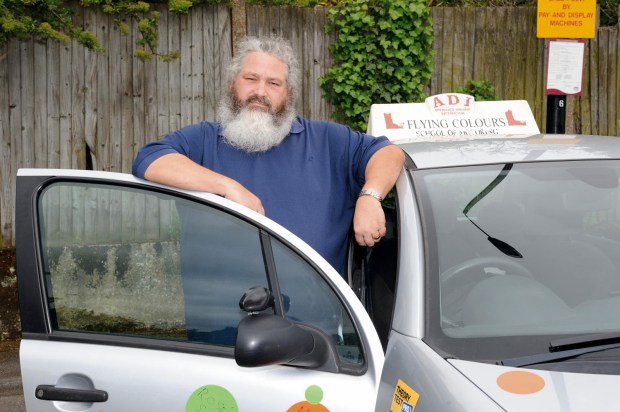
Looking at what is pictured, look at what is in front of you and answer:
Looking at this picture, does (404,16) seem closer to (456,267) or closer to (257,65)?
(257,65)

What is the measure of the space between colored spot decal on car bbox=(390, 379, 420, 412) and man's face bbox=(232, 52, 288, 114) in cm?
167

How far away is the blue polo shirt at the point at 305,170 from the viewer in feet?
10.7

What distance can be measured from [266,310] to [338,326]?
215 millimetres

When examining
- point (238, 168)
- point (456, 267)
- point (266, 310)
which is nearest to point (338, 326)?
point (266, 310)

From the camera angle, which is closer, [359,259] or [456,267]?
[456,267]

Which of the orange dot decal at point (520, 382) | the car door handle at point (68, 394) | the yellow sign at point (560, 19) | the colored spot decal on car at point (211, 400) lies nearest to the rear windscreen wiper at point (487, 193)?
the orange dot decal at point (520, 382)

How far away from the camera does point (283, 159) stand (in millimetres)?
3471

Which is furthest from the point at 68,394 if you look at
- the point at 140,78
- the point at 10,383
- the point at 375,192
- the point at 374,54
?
the point at 374,54

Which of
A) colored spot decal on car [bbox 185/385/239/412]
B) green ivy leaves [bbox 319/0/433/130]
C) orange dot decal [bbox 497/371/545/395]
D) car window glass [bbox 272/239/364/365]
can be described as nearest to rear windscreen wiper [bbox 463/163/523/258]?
car window glass [bbox 272/239/364/365]

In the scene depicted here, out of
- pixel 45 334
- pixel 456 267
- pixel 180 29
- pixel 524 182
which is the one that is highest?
pixel 180 29

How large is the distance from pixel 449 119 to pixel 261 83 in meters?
1.09

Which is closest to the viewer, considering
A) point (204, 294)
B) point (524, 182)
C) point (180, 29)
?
point (204, 294)

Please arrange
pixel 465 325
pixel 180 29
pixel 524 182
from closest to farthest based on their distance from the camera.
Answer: pixel 465 325 → pixel 524 182 → pixel 180 29

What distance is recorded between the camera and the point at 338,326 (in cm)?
262
